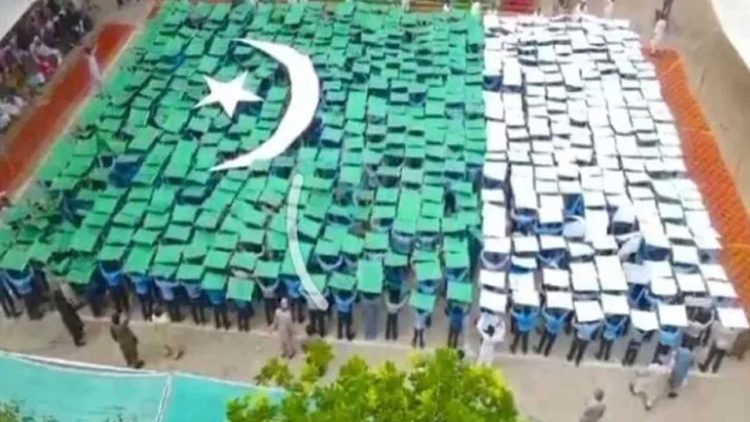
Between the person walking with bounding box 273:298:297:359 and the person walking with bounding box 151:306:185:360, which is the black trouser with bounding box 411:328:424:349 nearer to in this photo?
the person walking with bounding box 273:298:297:359

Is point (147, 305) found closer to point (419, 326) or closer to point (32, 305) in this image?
point (32, 305)

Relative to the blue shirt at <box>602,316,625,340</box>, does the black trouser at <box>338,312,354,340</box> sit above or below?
below

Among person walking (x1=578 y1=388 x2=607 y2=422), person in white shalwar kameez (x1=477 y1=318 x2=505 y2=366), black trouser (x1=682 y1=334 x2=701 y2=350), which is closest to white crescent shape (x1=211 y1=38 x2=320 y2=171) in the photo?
person in white shalwar kameez (x1=477 y1=318 x2=505 y2=366)

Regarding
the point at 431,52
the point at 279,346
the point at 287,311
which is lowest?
the point at 279,346

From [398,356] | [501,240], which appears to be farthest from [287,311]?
[501,240]

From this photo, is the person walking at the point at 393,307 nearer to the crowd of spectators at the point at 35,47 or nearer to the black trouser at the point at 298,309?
the black trouser at the point at 298,309

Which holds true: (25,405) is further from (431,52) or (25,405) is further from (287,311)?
(431,52)

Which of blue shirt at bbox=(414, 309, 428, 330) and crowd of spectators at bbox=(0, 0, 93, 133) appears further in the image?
crowd of spectators at bbox=(0, 0, 93, 133)
